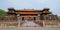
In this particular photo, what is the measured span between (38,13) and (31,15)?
2.09 metres

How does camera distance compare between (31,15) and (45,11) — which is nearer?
(45,11)

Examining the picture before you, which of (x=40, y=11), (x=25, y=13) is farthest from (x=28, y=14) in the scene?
(x=40, y=11)

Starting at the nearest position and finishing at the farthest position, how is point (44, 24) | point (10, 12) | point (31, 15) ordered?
point (44, 24) → point (10, 12) → point (31, 15)

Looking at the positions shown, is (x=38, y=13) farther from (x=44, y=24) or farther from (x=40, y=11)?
(x=44, y=24)

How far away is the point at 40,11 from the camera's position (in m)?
32.7

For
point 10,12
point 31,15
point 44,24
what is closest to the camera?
point 44,24

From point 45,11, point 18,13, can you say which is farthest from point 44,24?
point 18,13

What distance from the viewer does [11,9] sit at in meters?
30.9

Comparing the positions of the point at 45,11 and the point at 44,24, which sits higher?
the point at 45,11

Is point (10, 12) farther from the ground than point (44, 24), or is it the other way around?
point (10, 12)

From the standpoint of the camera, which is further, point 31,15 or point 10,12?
point 31,15

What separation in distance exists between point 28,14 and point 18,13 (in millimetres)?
2728

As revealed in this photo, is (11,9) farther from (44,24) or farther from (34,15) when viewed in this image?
(44,24)

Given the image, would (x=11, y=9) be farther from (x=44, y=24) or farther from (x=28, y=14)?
(x=44, y=24)
